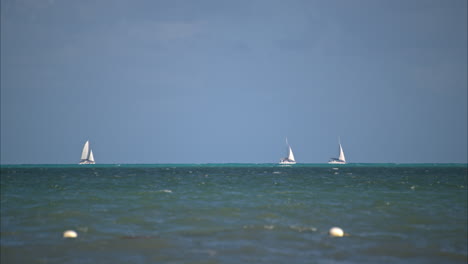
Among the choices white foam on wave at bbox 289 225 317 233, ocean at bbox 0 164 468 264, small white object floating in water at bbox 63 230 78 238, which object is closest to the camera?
ocean at bbox 0 164 468 264

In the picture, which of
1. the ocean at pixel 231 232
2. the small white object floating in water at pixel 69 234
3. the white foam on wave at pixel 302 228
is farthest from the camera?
the white foam on wave at pixel 302 228

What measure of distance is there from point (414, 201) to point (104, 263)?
24.5 metres

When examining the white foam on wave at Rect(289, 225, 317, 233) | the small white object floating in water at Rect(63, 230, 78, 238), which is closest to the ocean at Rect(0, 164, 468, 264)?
the white foam on wave at Rect(289, 225, 317, 233)

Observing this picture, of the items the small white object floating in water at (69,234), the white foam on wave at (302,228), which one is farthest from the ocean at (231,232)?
the small white object floating in water at (69,234)

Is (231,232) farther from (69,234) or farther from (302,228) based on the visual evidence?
(69,234)

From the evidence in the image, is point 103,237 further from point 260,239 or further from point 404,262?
point 404,262

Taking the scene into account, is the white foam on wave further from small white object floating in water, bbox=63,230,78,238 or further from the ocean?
small white object floating in water, bbox=63,230,78,238

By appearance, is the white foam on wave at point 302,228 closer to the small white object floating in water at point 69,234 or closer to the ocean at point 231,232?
the ocean at point 231,232

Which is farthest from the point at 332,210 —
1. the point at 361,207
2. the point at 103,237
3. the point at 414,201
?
the point at 103,237

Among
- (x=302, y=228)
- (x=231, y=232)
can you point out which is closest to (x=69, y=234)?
(x=231, y=232)

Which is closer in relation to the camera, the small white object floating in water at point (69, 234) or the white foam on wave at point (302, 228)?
the small white object floating in water at point (69, 234)

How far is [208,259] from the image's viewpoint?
1391 centimetres

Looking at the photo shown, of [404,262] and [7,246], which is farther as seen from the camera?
[7,246]

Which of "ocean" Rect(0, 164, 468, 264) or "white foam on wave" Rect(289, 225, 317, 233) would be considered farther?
"white foam on wave" Rect(289, 225, 317, 233)
